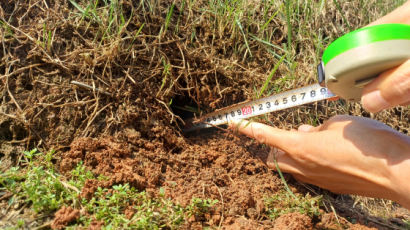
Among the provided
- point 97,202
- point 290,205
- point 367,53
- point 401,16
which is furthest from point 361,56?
point 97,202

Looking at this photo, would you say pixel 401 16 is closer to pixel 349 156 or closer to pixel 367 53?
pixel 367 53

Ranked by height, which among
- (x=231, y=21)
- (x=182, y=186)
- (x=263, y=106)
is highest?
(x=231, y=21)

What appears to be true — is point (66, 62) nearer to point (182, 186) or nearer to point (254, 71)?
point (182, 186)

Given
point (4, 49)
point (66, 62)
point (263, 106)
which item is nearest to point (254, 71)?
point (263, 106)

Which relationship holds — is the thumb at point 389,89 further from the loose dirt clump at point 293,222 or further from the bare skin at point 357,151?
the loose dirt clump at point 293,222

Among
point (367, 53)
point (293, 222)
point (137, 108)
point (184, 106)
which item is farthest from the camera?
point (184, 106)

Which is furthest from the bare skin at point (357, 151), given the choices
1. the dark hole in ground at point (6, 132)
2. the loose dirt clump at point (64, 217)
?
the dark hole in ground at point (6, 132)

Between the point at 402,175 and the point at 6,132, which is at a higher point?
the point at 402,175

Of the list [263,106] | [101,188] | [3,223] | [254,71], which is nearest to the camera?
[3,223]
